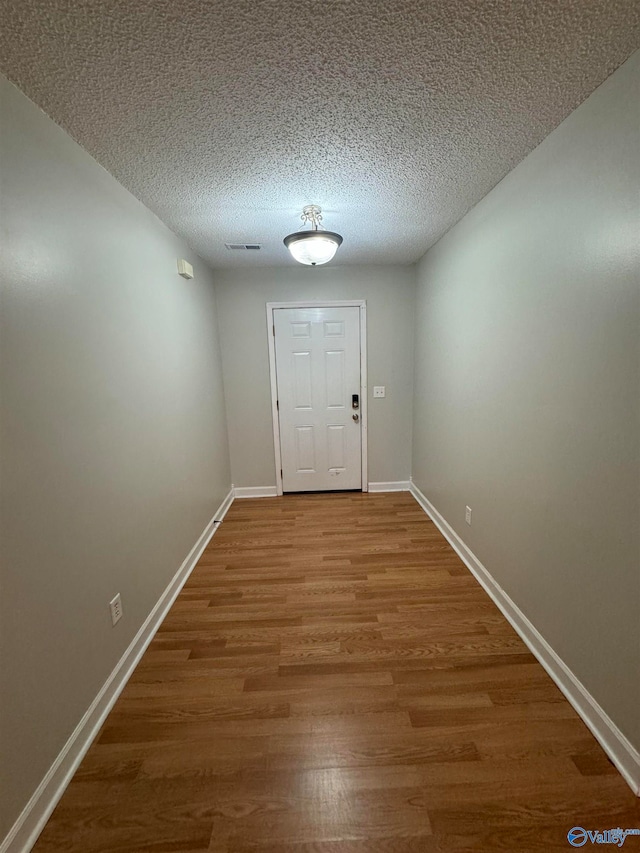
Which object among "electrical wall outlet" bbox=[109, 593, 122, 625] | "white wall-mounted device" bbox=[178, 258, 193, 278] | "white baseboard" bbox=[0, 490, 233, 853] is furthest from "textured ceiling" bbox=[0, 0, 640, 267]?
"white baseboard" bbox=[0, 490, 233, 853]

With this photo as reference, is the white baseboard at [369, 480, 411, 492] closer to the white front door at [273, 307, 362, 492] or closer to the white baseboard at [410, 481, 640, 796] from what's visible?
the white front door at [273, 307, 362, 492]

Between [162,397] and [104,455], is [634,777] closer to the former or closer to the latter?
[104,455]

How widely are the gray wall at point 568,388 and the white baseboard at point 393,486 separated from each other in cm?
152

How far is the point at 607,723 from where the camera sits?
121 centimetres

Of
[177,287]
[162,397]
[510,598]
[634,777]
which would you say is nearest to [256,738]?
[634,777]

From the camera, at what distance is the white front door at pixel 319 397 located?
3420 mm

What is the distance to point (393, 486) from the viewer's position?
3.78 m

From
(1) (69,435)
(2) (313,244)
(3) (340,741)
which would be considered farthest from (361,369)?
(3) (340,741)

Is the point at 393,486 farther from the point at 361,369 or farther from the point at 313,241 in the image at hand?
the point at 313,241

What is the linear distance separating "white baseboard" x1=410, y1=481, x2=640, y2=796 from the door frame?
166 centimetres

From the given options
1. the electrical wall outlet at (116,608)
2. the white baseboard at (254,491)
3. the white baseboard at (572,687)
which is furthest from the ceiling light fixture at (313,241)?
the white baseboard at (254,491)

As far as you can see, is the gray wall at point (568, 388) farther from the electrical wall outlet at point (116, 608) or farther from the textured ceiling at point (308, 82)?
the electrical wall outlet at point (116, 608)

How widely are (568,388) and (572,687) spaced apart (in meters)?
1.23

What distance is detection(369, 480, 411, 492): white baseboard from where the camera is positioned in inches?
148
